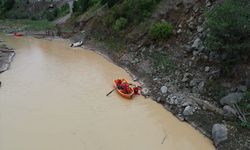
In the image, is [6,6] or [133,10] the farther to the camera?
[6,6]

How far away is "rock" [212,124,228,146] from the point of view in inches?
630

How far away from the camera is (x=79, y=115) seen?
19.2 m

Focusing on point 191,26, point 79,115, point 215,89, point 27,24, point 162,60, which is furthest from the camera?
point 27,24

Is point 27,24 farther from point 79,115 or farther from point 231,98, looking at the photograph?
point 231,98

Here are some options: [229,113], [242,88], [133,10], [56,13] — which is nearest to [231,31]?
[242,88]

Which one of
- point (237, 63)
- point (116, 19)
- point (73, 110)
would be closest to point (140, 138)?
point (73, 110)

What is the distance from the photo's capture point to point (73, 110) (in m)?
19.8

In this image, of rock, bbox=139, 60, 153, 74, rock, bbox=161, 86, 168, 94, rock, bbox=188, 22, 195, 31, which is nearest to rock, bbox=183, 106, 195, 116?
rock, bbox=161, 86, 168, 94

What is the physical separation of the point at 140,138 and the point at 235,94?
493 centimetres

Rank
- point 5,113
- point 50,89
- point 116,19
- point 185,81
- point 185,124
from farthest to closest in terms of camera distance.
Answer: point 116,19
point 50,89
point 185,81
point 5,113
point 185,124

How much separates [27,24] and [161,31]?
24.4m

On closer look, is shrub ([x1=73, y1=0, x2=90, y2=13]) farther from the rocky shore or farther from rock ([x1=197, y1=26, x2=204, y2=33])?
rock ([x1=197, y1=26, x2=204, y2=33])

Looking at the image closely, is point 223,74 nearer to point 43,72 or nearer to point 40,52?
point 43,72

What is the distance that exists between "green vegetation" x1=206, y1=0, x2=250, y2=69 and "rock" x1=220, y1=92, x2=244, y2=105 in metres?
1.82
